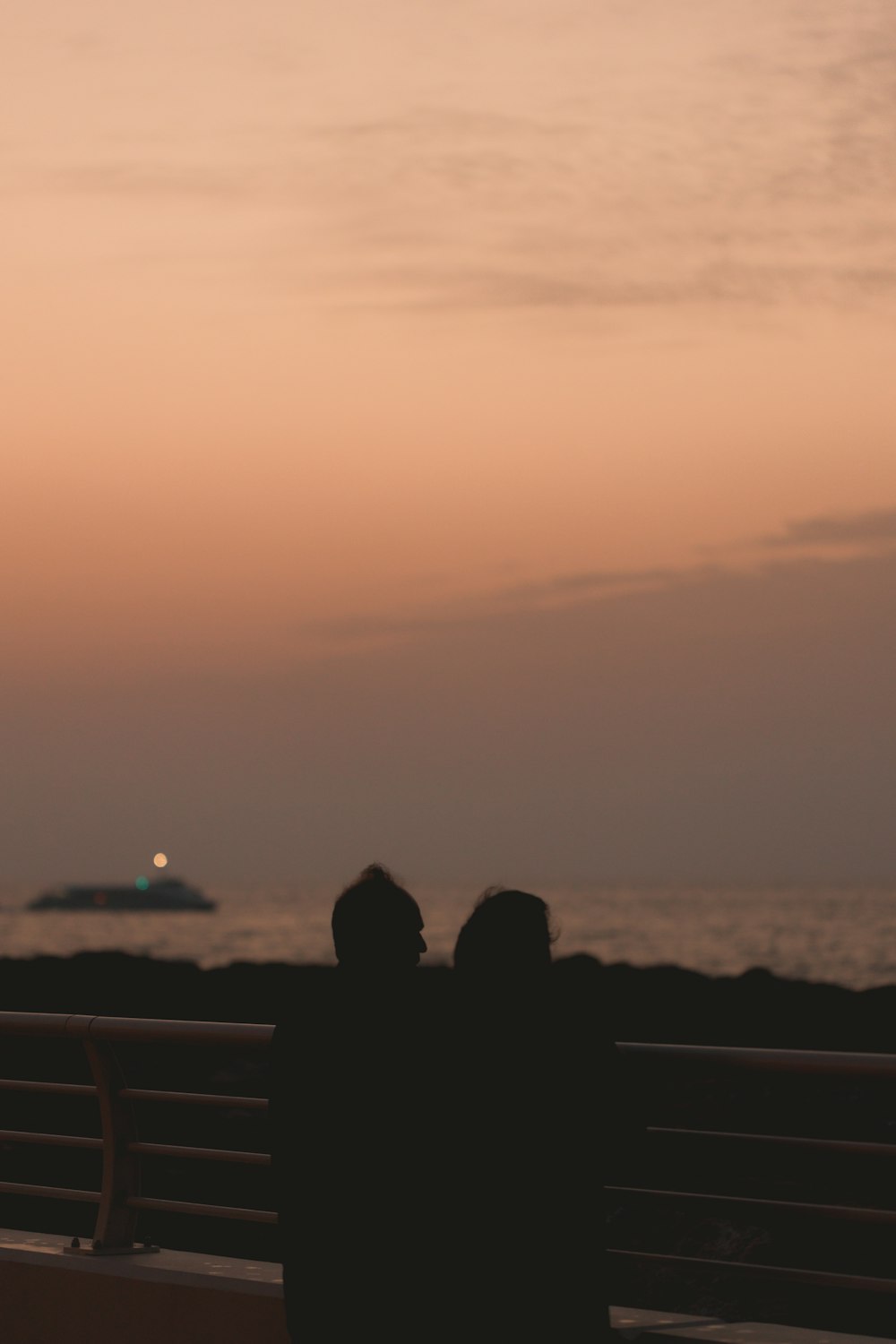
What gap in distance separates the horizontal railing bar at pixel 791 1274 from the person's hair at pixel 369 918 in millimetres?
1147

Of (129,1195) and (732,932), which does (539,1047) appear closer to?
(129,1195)

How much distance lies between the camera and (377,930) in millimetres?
3711

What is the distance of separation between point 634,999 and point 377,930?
33.4 metres

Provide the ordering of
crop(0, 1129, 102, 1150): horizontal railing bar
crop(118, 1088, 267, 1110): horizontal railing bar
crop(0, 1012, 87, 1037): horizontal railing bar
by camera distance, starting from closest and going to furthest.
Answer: crop(118, 1088, 267, 1110): horizontal railing bar, crop(0, 1012, 87, 1037): horizontal railing bar, crop(0, 1129, 102, 1150): horizontal railing bar

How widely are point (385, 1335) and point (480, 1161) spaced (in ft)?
1.38

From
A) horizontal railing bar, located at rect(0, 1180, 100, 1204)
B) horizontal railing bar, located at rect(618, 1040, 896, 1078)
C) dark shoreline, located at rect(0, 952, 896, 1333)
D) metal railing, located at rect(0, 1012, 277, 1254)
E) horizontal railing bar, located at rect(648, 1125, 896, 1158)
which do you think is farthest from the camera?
dark shoreline, located at rect(0, 952, 896, 1333)

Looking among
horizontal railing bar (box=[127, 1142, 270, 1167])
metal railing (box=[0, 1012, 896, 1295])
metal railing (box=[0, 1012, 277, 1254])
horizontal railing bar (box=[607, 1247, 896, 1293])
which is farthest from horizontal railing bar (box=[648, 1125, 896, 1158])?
metal railing (box=[0, 1012, 277, 1254])

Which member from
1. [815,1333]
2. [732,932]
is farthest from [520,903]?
[732,932]

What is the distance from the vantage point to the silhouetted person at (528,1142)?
139 inches

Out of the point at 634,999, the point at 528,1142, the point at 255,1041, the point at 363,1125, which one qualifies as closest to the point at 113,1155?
the point at 255,1041

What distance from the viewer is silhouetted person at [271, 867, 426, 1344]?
369 cm

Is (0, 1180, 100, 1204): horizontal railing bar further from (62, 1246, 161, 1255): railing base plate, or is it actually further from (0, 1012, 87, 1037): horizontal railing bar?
(0, 1012, 87, 1037): horizontal railing bar

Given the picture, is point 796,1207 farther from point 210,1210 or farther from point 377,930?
Result: point 210,1210

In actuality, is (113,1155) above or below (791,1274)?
above
